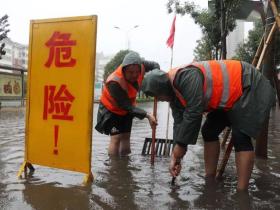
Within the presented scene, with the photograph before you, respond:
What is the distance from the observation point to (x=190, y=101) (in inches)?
155

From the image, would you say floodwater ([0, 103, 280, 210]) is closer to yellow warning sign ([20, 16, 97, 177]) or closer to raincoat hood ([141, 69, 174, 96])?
yellow warning sign ([20, 16, 97, 177])

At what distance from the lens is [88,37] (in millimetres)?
4340

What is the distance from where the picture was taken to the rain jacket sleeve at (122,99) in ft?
18.0

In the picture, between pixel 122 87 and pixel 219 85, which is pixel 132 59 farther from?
pixel 219 85

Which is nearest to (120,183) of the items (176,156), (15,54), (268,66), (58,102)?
(176,156)

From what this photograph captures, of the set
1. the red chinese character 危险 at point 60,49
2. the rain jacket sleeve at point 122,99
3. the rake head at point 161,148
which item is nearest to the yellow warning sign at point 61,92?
the red chinese character 危险 at point 60,49

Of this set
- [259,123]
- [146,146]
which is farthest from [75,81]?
[146,146]

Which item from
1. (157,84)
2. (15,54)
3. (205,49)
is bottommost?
(157,84)

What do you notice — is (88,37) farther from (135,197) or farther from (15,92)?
(15,92)

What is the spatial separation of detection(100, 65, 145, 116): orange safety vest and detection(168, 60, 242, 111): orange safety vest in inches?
57.5

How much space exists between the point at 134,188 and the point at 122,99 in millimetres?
1453

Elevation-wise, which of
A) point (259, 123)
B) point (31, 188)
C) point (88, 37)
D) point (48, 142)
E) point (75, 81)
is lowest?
point (31, 188)

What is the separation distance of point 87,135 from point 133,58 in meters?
1.19

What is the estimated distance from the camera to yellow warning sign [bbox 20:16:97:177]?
438 centimetres
